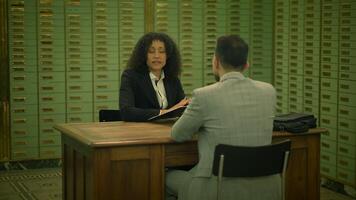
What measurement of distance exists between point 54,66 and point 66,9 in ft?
2.04

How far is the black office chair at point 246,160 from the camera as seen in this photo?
3.51m

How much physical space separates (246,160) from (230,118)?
0.82 ft

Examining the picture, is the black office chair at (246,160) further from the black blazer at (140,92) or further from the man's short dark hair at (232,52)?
the black blazer at (140,92)

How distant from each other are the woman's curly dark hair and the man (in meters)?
1.46

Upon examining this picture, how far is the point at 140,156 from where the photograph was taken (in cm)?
392

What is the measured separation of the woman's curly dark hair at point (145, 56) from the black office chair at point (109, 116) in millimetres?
388

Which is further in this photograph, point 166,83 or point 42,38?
point 42,38

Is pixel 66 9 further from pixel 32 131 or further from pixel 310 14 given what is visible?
pixel 310 14

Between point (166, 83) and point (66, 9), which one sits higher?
point (66, 9)

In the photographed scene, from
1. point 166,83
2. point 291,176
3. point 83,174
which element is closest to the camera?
point 83,174

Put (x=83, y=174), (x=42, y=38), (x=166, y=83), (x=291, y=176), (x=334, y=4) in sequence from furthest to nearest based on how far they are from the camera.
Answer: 1. (x=42, y=38)
2. (x=334, y=4)
3. (x=166, y=83)
4. (x=291, y=176)
5. (x=83, y=174)

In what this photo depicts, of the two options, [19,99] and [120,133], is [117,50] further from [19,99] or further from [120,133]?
[120,133]

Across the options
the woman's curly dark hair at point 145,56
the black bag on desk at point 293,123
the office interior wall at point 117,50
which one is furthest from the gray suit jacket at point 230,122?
the office interior wall at point 117,50

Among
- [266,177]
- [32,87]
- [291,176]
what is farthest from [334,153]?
[32,87]
